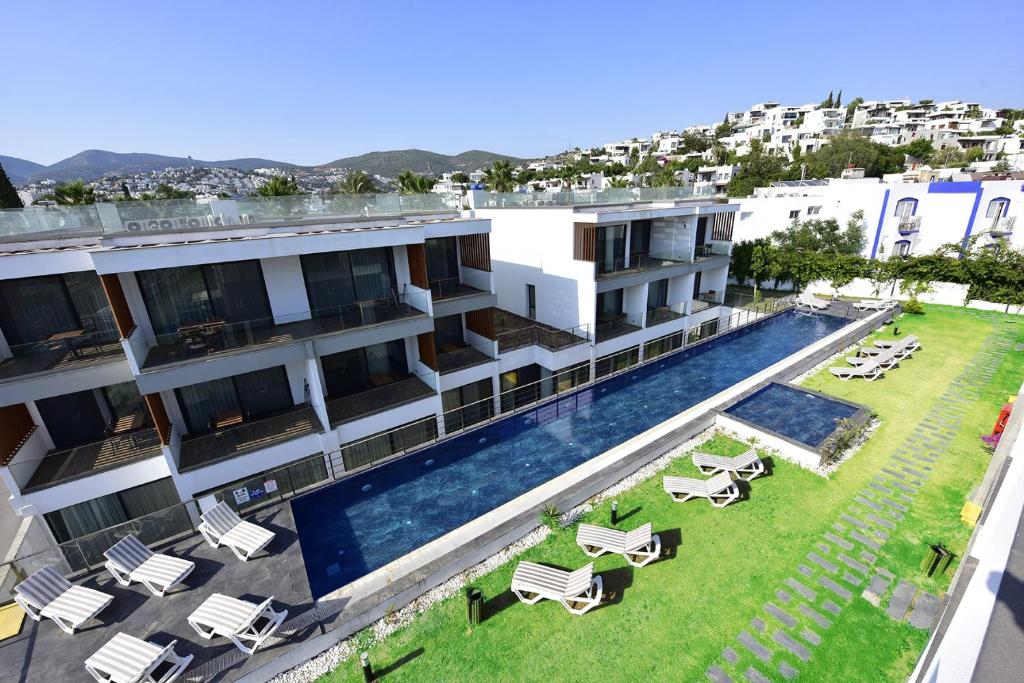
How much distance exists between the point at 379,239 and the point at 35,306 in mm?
9534

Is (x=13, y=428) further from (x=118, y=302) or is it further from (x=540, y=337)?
(x=540, y=337)

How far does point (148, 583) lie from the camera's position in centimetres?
887

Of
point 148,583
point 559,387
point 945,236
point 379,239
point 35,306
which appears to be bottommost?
point 559,387

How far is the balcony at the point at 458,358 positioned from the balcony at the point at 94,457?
9034 mm

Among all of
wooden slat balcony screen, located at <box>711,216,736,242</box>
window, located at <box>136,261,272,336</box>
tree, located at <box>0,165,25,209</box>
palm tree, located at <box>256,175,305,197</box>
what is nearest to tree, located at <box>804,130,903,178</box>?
wooden slat balcony screen, located at <box>711,216,736,242</box>

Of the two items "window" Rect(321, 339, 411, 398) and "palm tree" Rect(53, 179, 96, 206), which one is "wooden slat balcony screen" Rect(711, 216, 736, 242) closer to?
"window" Rect(321, 339, 411, 398)

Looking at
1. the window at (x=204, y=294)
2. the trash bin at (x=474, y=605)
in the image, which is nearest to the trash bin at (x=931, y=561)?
the trash bin at (x=474, y=605)

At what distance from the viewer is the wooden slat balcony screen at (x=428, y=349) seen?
52.1 feet

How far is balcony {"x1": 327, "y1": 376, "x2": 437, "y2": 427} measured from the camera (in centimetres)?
1470

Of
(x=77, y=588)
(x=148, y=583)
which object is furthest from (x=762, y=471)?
(x=77, y=588)

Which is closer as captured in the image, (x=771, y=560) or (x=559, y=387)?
(x=771, y=560)

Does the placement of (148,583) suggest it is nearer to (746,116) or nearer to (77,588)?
(77,588)

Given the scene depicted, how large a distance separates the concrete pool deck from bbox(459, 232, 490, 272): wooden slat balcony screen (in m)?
9.92

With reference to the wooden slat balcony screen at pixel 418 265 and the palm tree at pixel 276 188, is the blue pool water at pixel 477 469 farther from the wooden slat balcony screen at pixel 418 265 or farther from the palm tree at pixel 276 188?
the palm tree at pixel 276 188
